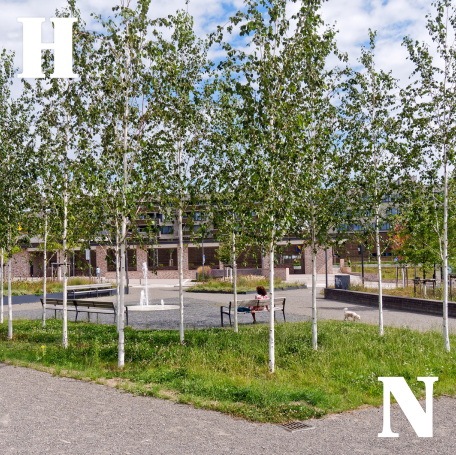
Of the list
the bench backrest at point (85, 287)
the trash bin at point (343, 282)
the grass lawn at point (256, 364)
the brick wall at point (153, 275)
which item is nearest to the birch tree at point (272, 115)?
the grass lawn at point (256, 364)

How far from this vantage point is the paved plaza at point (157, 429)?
5496mm

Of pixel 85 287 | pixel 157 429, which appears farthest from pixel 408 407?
pixel 85 287

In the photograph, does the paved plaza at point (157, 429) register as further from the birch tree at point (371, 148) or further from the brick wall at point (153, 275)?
the brick wall at point (153, 275)

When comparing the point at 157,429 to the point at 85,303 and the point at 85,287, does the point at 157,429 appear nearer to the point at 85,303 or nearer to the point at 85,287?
the point at 85,303

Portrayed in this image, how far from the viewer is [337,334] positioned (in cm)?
1182

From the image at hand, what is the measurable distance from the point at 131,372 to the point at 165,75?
6.11 meters

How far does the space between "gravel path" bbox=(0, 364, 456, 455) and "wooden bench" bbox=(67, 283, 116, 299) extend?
20.1m

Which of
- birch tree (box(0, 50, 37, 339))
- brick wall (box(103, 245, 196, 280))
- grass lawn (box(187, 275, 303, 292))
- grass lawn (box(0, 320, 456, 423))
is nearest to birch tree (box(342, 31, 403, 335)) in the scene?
grass lawn (box(0, 320, 456, 423))

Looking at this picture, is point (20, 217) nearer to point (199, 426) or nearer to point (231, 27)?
point (231, 27)

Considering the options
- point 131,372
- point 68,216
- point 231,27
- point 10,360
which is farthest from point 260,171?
point 10,360

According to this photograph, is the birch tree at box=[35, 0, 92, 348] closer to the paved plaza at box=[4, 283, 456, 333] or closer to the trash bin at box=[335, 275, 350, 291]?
the paved plaza at box=[4, 283, 456, 333]

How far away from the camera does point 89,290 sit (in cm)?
2873

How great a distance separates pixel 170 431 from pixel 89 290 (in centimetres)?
2391

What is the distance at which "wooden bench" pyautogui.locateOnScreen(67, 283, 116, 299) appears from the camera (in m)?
27.2
